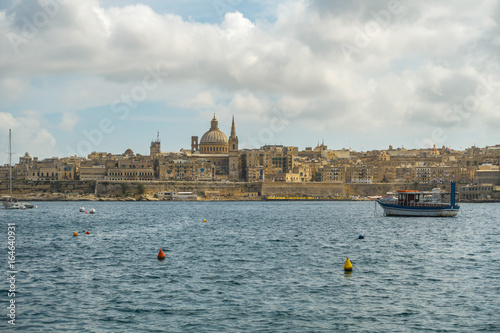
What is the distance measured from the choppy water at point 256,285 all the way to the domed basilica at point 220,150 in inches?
4269

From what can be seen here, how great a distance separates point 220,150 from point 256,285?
135 metres

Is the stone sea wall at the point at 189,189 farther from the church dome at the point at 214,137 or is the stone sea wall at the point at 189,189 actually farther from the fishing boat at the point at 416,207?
the fishing boat at the point at 416,207

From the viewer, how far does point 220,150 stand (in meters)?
155


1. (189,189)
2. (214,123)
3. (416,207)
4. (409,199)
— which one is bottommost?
(416,207)

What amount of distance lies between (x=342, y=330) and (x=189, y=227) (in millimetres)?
29670

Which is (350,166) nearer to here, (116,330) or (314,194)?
(314,194)

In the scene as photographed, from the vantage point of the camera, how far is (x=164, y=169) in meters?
134

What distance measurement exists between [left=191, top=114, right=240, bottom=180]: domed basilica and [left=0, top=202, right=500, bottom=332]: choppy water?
108 metres

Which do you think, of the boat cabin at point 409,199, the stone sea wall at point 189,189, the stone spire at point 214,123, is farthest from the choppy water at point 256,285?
the stone spire at point 214,123

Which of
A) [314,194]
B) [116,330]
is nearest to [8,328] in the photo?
[116,330]

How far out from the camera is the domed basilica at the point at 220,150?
143625mm

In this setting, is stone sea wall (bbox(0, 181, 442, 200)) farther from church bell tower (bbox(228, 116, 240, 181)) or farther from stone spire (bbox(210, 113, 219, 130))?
stone spire (bbox(210, 113, 219, 130))

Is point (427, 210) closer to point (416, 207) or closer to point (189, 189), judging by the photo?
point (416, 207)

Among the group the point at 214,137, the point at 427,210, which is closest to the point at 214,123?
the point at 214,137
